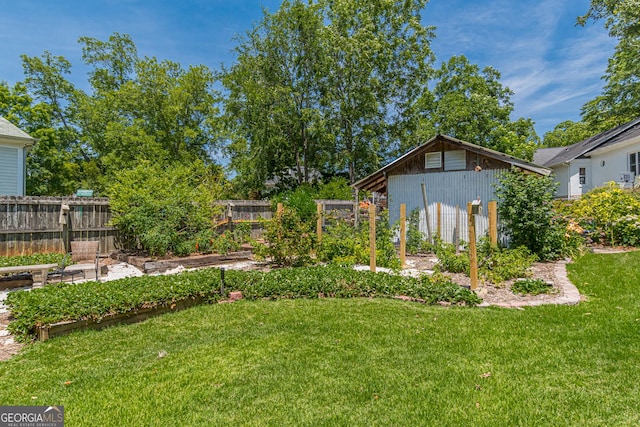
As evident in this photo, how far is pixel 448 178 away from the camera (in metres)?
10.2

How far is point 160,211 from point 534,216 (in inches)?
366

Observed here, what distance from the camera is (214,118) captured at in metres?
23.3

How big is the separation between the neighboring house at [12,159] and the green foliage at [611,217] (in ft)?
64.2

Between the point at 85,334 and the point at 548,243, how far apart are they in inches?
353

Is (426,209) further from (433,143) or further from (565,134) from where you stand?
(565,134)

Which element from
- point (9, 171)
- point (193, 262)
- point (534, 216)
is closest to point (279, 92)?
point (9, 171)

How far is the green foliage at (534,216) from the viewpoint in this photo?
26.1ft

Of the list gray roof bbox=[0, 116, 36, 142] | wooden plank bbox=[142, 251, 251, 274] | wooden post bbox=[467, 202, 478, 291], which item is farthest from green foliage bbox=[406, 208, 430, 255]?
gray roof bbox=[0, 116, 36, 142]

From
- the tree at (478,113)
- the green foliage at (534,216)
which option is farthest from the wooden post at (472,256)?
the tree at (478,113)

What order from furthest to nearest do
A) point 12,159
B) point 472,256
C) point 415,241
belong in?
point 12,159 < point 415,241 < point 472,256

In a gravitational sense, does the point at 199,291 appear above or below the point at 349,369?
above

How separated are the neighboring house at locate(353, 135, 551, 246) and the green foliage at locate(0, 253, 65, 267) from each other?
9083mm

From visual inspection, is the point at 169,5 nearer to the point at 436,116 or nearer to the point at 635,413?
the point at 635,413

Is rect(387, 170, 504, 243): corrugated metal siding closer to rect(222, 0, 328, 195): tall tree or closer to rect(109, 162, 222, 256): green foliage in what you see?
rect(109, 162, 222, 256): green foliage
